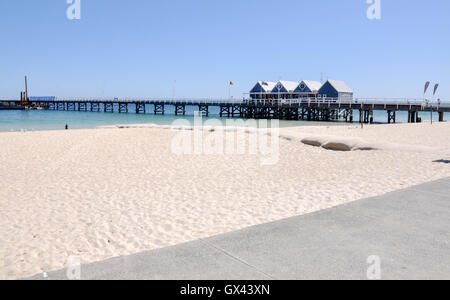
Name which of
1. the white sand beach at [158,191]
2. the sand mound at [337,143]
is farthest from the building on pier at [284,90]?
the white sand beach at [158,191]

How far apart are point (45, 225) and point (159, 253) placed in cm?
250

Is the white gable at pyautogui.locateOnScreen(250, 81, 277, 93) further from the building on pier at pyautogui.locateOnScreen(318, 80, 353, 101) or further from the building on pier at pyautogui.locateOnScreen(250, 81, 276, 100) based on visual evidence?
the building on pier at pyautogui.locateOnScreen(318, 80, 353, 101)

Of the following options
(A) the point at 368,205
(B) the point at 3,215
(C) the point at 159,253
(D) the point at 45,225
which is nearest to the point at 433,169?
(A) the point at 368,205

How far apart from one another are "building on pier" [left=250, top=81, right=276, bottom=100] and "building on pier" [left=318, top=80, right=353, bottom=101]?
8701 mm

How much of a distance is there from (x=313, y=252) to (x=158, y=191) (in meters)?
4.17

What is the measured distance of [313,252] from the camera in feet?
11.0

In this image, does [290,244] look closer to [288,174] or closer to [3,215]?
[3,215]

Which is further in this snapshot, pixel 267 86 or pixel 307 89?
pixel 267 86

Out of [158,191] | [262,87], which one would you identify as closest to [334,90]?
[262,87]

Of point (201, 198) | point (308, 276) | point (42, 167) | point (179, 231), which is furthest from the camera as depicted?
point (42, 167)

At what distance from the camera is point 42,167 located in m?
9.86

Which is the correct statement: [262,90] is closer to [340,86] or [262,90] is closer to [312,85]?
[312,85]

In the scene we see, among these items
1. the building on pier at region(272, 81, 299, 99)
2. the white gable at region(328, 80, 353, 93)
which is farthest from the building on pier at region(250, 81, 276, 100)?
the white gable at region(328, 80, 353, 93)

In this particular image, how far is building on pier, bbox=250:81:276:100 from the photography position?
53103mm
